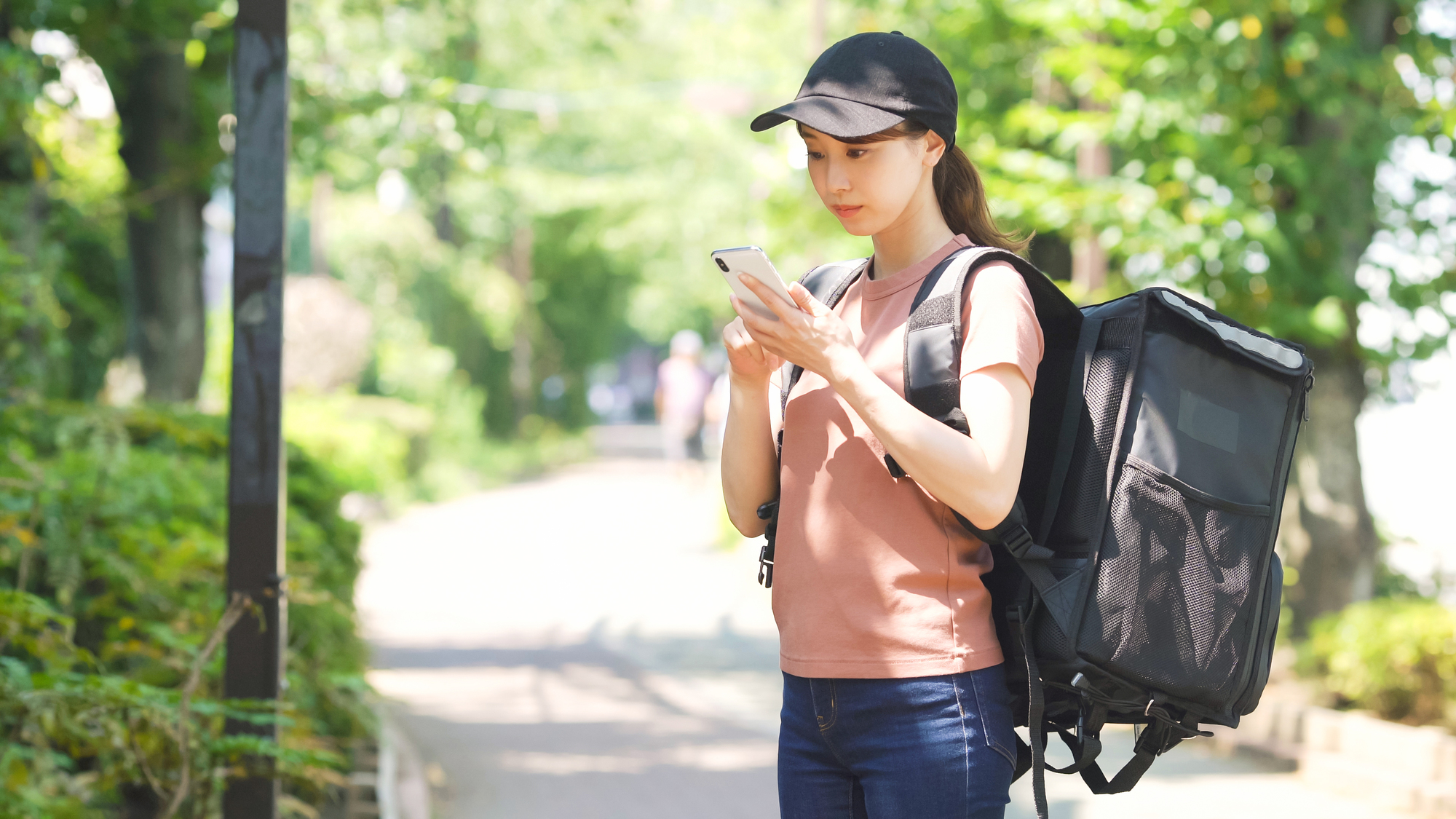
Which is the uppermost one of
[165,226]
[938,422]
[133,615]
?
[165,226]

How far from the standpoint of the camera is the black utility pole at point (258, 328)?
3207 millimetres

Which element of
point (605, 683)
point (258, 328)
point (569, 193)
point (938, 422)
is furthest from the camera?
point (569, 193)

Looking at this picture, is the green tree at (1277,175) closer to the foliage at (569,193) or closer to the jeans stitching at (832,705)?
the foliage at (569,193)

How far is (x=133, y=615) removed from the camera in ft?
14.0

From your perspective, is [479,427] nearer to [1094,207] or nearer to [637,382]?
[1094,207]

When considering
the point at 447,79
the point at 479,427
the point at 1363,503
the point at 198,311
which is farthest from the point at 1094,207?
the point at 479,427

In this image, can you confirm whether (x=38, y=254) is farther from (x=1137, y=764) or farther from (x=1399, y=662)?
(x=1399, y=662)

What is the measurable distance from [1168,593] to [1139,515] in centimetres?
12

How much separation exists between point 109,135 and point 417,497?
1031 centimetres

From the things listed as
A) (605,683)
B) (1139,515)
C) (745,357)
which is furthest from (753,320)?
(605,683)

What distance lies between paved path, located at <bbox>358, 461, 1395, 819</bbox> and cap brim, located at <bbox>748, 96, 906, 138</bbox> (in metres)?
4.27

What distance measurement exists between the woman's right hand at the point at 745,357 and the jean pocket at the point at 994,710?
1.87 feet

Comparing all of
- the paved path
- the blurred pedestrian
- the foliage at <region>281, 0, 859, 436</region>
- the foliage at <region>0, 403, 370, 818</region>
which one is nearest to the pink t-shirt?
the foliage at <region>0, 403, 370, 818</region>

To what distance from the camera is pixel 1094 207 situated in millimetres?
7055
